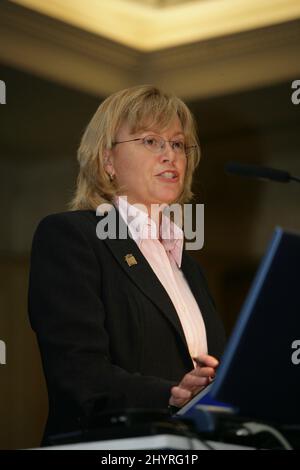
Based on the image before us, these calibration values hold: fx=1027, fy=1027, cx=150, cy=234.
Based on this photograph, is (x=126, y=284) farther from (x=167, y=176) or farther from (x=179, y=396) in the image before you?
(x=179, y=396)

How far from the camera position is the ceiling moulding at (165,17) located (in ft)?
17.4

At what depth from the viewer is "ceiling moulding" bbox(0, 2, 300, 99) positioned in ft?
17.0

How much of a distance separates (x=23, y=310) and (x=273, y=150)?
1.65 m

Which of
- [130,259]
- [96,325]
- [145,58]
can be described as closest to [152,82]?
[145,58]

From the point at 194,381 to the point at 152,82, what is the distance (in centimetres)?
394

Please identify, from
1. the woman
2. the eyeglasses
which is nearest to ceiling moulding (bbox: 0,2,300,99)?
the woman

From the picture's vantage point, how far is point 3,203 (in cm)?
544

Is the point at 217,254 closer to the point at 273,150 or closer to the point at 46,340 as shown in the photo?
the point at 273,150

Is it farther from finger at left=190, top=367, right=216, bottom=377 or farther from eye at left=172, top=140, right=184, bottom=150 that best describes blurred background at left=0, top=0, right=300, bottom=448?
finger at left=190, top=367, right=216, bottom=377

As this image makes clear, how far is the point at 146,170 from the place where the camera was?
2.83 metres

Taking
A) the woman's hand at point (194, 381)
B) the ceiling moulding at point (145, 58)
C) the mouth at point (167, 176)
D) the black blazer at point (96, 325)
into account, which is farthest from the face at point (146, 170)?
the ceiling moulding at point (145, 58)

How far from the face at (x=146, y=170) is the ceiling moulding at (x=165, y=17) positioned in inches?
98.7

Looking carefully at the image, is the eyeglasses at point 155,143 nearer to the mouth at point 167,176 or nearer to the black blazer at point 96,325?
the mouth at point 167,176
